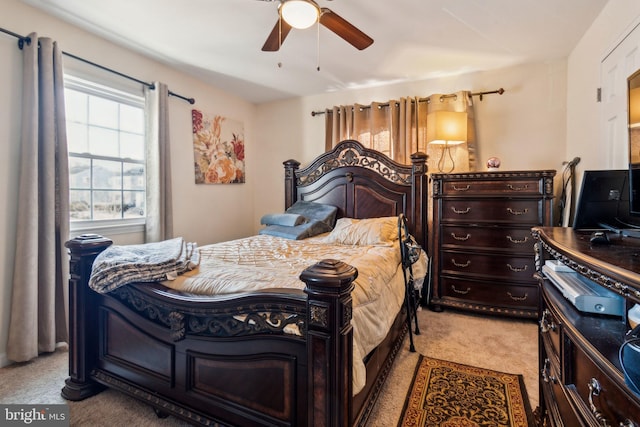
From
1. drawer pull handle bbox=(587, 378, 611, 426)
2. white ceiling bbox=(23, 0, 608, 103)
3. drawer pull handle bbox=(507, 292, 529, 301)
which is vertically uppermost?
white ceiling bbox=(23, 0, 608, 103)

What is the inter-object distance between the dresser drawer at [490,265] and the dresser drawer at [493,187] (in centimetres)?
58

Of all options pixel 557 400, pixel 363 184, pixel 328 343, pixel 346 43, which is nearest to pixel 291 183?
pixel 363 184

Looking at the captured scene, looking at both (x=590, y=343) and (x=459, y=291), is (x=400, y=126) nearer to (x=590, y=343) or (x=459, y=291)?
(x=459, y=291)

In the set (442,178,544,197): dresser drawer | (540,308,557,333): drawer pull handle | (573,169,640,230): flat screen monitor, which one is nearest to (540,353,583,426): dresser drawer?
(540,308,557,333): drawer pull handle

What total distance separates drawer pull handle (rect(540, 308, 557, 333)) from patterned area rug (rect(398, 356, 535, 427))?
0.61 m

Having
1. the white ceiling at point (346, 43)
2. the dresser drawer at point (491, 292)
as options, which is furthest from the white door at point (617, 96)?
the dresser drawer at point (491, 292)

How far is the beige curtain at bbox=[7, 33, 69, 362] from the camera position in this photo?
219 cm

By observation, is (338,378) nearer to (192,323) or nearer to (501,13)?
(192,323)

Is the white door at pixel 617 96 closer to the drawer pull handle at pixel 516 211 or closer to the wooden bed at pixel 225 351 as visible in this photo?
the drawer pull handle at pixel 516 211

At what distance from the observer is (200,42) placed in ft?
9.18

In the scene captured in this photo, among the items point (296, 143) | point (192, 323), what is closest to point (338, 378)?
point (192, 323)

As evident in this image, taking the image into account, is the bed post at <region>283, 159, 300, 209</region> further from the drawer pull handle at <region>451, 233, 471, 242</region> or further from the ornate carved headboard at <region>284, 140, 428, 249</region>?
the drawer pull handle at <region>451, 233, 471, 242</region>

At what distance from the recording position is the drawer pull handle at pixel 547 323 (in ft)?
3.95

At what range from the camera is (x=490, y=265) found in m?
2.99
